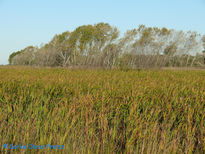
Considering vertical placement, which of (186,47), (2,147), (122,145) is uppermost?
(186,47)

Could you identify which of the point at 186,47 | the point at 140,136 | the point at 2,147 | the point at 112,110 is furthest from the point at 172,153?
the point at 186,47

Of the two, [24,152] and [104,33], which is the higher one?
[104,33]

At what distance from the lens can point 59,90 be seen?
4.75 meters

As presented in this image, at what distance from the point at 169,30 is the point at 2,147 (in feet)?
168

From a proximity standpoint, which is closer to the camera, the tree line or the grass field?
the grass field

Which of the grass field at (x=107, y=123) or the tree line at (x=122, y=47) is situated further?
the tree line at (x=122, y=47)

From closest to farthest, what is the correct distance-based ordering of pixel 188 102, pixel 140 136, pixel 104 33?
pixel 140 136 → pixel 188 102 → pixel 104 33

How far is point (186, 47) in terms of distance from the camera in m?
45.4

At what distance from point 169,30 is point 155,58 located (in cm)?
1049

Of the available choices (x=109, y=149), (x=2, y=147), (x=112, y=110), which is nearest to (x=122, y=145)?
(x=109, y=149)

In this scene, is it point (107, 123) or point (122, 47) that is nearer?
point (107, 123)

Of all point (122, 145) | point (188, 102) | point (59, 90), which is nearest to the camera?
point (122, 145)

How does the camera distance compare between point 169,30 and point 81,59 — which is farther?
point 169,30

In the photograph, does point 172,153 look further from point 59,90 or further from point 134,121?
point 59,90
